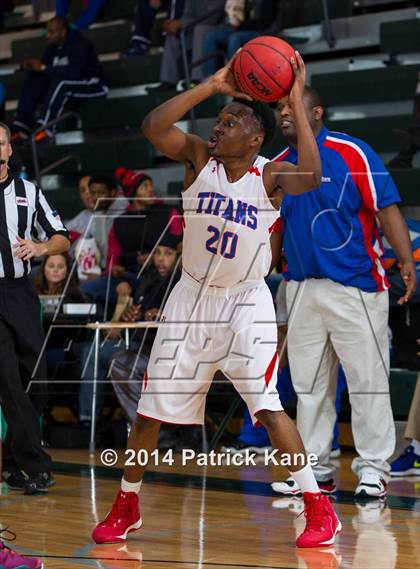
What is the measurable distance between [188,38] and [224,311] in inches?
299

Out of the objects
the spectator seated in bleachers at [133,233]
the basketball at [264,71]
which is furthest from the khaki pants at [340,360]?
the spectator seated in bleachers at [133,233]

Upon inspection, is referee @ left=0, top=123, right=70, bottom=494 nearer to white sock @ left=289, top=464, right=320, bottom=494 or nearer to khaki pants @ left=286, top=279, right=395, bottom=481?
khaki pants @ left=286, top=279, right=395, bottom=481

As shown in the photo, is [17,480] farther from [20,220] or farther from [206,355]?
[206,355]

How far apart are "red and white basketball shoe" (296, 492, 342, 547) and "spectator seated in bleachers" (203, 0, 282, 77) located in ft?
22.3

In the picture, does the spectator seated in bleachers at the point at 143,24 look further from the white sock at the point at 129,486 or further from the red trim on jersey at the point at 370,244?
the white sock at the point at 129,486

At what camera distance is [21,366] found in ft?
20.2

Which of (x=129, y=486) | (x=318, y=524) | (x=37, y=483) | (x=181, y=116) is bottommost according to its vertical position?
(x=37, y=483)

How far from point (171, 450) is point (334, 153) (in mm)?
2624

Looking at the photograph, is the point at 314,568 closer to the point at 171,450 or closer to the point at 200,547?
the point at 200,547

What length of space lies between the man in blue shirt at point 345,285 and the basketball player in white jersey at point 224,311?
115cm

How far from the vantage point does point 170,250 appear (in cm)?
835

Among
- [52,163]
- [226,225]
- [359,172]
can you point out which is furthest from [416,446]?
[52,163]

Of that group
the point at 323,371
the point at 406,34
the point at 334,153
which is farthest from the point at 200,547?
the point at 406,34

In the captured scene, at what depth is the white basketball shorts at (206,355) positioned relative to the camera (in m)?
4.73
